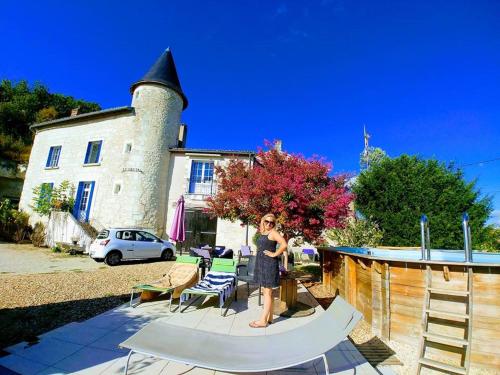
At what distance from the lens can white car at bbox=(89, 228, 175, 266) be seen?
1066 centimetres

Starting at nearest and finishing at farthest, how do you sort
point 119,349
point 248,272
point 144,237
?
point 119,349 → point 248,272 → point 144,237

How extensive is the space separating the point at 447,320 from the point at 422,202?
11.5m

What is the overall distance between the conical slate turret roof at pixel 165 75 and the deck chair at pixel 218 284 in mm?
13964

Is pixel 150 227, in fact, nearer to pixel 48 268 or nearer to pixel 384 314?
pixel 48 268

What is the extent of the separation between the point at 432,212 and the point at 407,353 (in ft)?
38.4

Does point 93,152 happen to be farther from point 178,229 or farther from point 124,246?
point 178,229

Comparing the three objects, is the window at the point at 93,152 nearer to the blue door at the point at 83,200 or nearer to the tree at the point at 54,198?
the blue door at the point at 83,200

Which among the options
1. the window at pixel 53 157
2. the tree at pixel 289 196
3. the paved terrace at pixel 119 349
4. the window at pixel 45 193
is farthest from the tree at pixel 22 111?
the paved terrace at pixel 119 349

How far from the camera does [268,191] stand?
23.8 ft

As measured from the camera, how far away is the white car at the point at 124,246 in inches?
420

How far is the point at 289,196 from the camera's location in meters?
7.15

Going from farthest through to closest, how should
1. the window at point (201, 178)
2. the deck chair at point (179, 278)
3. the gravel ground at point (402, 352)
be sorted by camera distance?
the window at point (201, 178), the deck chair at point (179, 278), the gravel ground at point (402, 352)

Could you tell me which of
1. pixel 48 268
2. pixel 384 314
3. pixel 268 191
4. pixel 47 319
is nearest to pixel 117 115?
pixel 48 268

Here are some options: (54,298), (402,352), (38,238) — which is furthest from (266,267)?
(38,238)
